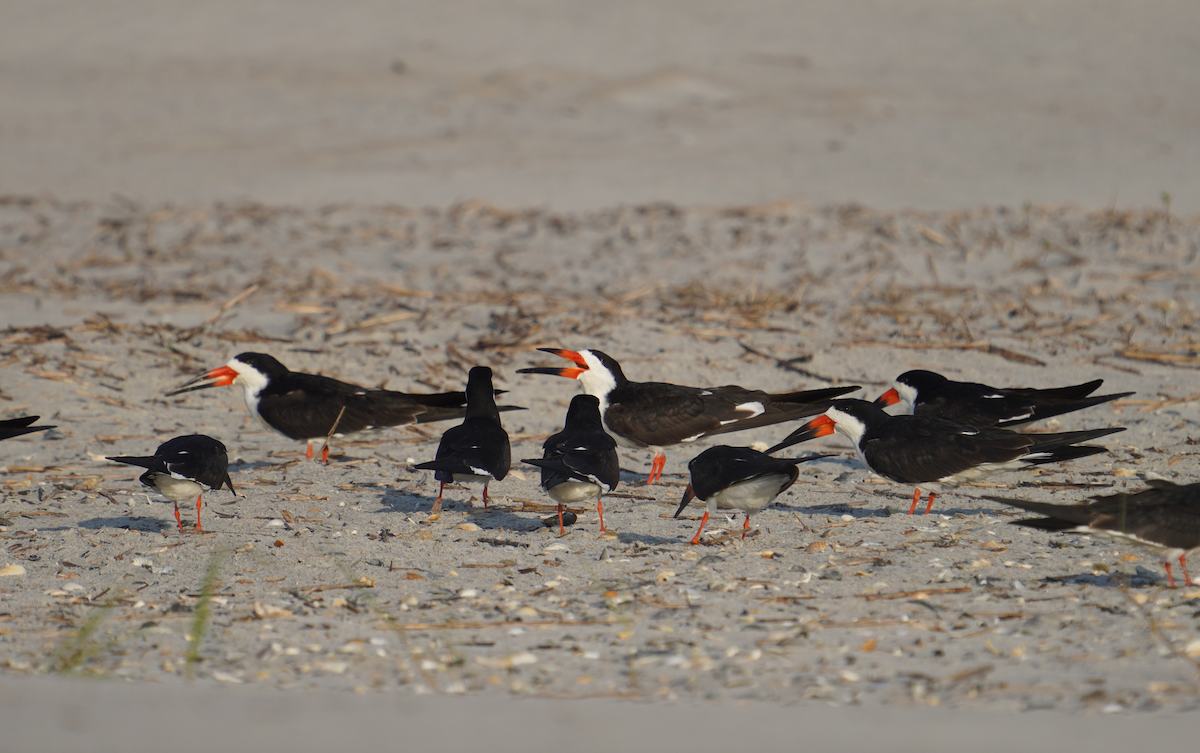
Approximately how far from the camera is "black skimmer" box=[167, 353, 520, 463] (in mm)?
6598

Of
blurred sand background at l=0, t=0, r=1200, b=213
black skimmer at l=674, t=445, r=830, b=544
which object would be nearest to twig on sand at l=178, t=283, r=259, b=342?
blurred sand background at l=0, t=0, r=1200, b=213

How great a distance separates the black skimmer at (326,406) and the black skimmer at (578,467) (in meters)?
0.98

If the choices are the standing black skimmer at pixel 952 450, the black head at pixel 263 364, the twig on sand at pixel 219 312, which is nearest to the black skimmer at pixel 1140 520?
the standing black skimmer at pixel 952 450

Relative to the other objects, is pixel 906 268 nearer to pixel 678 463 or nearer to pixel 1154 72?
pixel 678 463

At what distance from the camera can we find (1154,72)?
60.2 feet

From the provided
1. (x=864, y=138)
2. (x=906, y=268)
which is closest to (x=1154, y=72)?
(x=864, y=138)

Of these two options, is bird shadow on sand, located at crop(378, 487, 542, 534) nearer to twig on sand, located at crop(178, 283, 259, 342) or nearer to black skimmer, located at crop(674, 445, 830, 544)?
black skimmer, located at crop(674, 445, 830, 544)

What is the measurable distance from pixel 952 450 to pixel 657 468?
1787 millimetres

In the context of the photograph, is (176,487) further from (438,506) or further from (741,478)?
(741,478)

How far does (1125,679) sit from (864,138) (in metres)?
13.2

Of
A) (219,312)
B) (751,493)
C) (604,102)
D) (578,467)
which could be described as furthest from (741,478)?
(604,102)

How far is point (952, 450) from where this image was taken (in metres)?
5.41

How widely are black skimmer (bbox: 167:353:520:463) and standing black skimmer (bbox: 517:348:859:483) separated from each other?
69 cm

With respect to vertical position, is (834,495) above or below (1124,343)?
below
